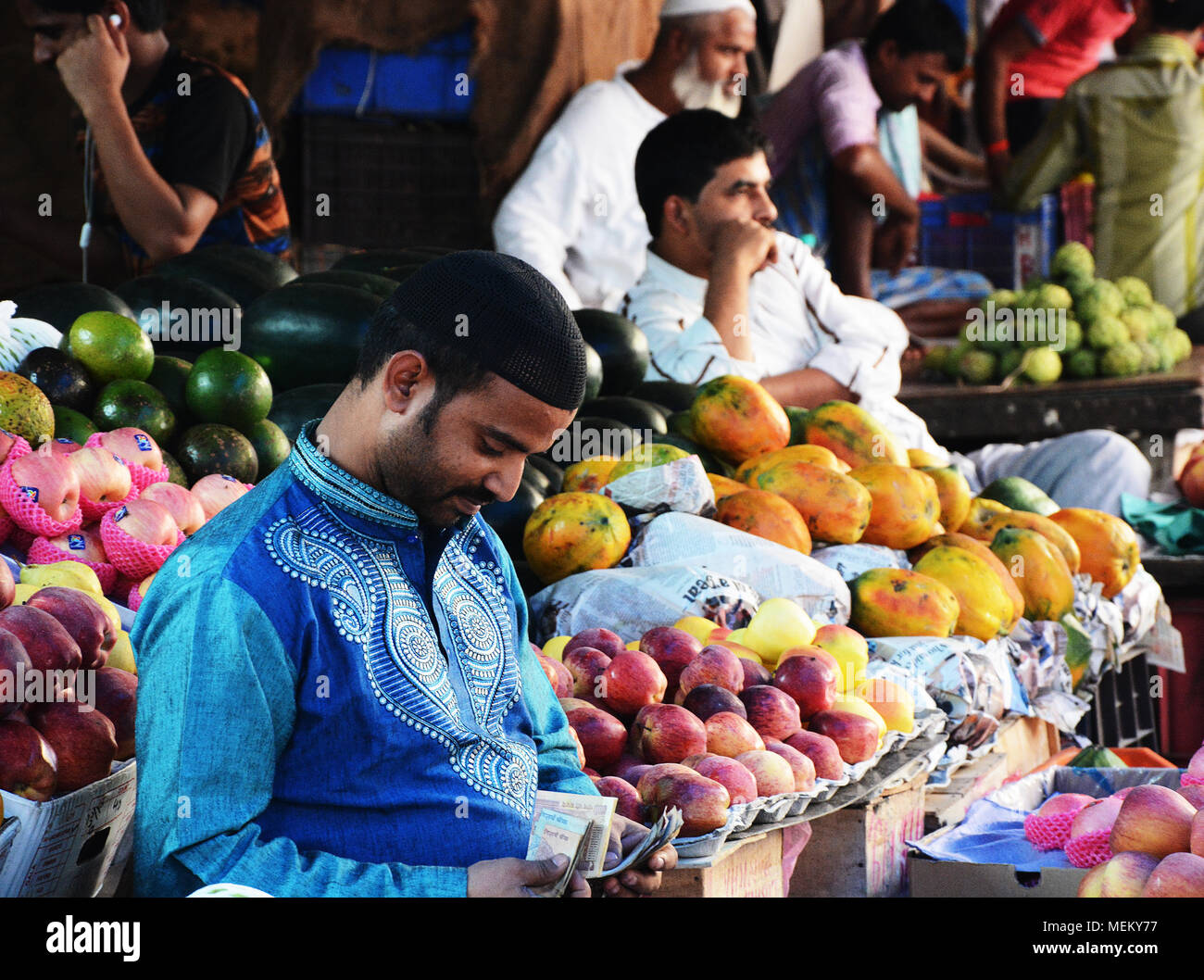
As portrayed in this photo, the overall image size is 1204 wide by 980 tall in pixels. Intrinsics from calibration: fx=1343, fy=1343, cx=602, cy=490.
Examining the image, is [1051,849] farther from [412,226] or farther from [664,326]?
[412,226]

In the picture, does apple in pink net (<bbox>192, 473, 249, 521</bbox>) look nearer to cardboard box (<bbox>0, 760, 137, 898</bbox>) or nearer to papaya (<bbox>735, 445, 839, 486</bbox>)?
cardboard box (<bbox>0, 760, 137, 898</bbox>)

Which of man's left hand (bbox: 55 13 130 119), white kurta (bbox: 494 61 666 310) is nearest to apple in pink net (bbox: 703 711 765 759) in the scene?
man's left hand (bbox: 55 13 130 119)

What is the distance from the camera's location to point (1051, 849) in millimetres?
2482

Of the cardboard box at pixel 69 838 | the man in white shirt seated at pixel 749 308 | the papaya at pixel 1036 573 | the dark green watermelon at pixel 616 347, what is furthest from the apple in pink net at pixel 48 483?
the papaya at pixel 1036 573

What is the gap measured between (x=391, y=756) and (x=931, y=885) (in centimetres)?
126

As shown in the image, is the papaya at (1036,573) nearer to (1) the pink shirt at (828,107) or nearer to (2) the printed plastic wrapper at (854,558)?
(2) the printed plastic wrapper at (854,558)

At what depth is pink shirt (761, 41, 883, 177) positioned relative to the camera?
646cm

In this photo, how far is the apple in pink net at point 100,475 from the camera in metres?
2.50

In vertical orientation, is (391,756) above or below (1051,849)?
above

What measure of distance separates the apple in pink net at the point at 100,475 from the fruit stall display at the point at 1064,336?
447 cm

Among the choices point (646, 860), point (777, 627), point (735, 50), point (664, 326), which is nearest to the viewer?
point (646, 860)

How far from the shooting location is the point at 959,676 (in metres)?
3.08

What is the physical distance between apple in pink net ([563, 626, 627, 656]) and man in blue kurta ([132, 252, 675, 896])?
0.95 m
